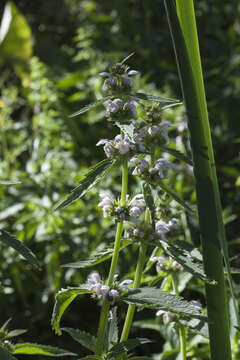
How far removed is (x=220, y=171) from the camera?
2.22 meters

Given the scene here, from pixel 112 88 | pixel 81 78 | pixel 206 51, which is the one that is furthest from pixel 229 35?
pixel 112 88

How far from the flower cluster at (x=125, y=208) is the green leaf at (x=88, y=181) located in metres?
0.09

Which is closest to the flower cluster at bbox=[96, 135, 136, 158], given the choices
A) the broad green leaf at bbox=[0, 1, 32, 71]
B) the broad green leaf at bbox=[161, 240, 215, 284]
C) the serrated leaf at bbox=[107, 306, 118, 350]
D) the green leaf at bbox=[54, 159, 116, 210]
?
the green leaf at bbox=[54, 159, 116, 210]

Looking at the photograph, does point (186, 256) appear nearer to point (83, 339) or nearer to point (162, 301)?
point (162, 301)

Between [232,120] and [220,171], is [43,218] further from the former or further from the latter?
[232,120]

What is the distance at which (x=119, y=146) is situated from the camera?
0.90 meters

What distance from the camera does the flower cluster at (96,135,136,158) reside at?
2.93 feet

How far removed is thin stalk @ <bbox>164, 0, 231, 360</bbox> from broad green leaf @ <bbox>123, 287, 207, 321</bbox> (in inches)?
2.6

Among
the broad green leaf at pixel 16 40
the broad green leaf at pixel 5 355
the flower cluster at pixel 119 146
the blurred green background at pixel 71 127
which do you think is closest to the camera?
the broad green leaf at pixel 5 355

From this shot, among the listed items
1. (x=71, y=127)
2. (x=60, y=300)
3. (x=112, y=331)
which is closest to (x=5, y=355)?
(x=60, y=300)

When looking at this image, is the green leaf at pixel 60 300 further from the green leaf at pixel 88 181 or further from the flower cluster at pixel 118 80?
the flower cluster at pixel 118 80

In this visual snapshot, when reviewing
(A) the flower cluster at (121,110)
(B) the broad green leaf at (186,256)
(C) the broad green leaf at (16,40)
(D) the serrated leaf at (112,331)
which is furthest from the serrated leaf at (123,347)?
(C) the broad green leaf at (16,40)

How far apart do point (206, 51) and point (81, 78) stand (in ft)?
3.22

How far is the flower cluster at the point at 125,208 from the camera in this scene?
93 cm
